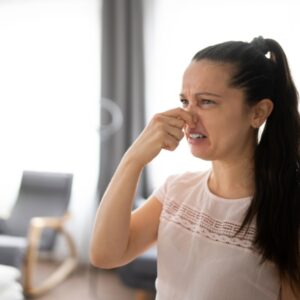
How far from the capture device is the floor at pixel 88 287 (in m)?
2.87

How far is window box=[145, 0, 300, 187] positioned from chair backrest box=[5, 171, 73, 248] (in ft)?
2.59

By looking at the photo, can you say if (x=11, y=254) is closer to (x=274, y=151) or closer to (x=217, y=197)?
(x=217, y=197)

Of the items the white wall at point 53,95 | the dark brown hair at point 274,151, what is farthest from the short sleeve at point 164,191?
the white wall at point 53,95

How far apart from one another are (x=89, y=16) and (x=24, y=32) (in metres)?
0.64

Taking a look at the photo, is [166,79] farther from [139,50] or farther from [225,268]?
Answer: [225,268]

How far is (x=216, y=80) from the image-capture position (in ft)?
2.98

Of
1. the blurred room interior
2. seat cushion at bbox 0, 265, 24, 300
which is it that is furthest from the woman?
the blurred room interior

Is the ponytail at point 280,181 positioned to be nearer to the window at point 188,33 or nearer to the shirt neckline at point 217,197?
the shirt neckline at point 217,197

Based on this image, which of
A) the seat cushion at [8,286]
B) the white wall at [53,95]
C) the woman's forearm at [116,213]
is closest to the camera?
the woman's forearm at [116,213]

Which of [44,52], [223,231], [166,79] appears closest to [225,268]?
[223,231]

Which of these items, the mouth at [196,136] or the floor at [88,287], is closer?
the mouth at [196,136]

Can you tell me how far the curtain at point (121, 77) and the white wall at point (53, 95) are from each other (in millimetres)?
107

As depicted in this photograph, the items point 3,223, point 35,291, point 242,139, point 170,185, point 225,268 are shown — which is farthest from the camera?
point 3,223

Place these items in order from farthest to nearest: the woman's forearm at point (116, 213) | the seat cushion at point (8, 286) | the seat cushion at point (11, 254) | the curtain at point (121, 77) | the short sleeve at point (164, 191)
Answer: the curtain at point (121, 77) → the seat cushion at point (11, 254) → the seat cushion at point (8, 286) → the short sleeve at point (164, 191) → the woman's forearm at point (116, 213)
